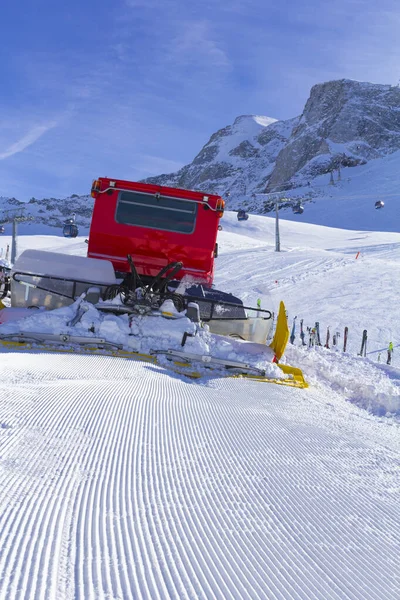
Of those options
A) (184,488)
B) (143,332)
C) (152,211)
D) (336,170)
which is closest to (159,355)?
(143,332)

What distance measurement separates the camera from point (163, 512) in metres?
2.06

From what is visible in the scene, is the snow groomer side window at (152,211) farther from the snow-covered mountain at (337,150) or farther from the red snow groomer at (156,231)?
the snow-covered mountain at (337,150)

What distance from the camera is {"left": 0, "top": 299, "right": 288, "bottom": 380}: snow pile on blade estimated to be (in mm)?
6066

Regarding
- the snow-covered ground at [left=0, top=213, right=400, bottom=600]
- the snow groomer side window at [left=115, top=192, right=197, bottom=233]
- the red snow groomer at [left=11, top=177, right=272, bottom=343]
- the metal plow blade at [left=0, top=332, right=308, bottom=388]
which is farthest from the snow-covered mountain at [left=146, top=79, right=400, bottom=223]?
the snow-covered ground at [left=0, top=213, right=400, bottom=600]

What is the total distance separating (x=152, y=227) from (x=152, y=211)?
0.86 ft

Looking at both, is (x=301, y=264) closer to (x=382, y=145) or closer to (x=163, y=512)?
(x=163, y=512)

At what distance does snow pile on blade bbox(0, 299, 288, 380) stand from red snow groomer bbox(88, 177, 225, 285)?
6.92 ft

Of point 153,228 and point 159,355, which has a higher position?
point 153,228

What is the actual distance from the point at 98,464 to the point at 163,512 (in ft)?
1.72

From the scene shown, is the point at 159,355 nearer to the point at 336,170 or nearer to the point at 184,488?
the point at 184,488

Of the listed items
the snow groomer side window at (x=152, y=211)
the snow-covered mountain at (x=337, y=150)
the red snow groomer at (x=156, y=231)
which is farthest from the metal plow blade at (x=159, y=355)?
the snow-covered mountain at (x=337, y=150)

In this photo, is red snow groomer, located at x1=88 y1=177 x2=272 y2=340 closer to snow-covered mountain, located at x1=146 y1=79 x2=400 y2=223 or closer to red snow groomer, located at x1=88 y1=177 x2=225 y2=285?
red snow groomer, located at x1=88 y1=177 x2=225 y2=285

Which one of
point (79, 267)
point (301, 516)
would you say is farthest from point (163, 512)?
point (79, 267)

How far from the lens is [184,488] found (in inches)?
92.5
